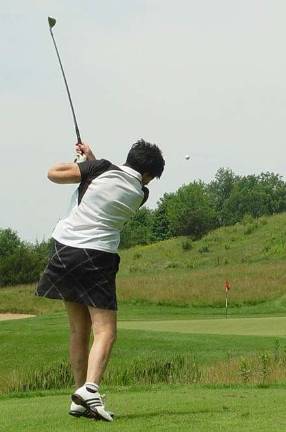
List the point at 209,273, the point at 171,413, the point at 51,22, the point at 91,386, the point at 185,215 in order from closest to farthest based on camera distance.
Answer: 1. the point at 91,386
2. the point at 171,413
3. the point at 51,22
4. the point at 209,273
5. the point at 185,215

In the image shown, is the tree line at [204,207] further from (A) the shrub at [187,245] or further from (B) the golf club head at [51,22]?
(B) the golf club head at [51,22]

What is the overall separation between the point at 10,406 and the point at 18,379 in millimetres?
4281

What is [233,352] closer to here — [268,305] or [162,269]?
[268,305]

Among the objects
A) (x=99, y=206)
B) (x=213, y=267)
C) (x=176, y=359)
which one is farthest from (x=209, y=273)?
(x=99, y=206)

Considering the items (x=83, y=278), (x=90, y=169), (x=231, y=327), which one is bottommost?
(x=231, y=327)

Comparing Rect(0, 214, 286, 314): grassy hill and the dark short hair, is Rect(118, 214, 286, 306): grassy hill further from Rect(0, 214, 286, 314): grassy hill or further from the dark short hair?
the dark short hair

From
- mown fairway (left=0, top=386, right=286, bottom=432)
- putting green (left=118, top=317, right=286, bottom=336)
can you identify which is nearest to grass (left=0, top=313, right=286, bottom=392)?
putting green (left=118, top=317, right=286, bottom=336)

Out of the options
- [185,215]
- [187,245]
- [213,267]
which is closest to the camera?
[213,267]

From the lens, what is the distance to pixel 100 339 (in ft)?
18.7

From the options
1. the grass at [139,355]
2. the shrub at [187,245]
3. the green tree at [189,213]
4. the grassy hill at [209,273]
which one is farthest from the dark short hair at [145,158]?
the green tree at [189,213]

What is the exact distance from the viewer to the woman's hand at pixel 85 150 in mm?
6191

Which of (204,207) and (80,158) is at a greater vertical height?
(204,207)

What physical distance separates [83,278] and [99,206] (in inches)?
20.0

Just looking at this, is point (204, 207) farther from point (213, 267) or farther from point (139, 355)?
point (139, 355)
